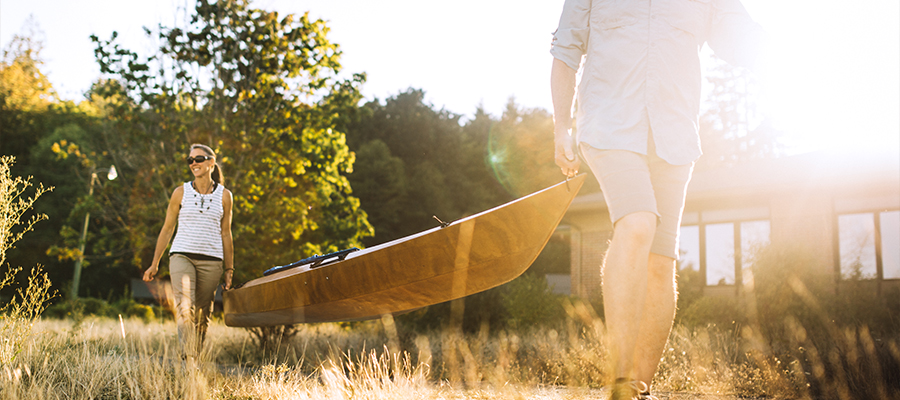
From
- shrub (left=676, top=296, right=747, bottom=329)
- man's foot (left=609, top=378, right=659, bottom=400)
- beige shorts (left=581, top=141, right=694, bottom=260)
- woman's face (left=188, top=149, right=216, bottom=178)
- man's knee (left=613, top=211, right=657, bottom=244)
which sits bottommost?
shrub (left=676, top=296, right=747, bottom=329)

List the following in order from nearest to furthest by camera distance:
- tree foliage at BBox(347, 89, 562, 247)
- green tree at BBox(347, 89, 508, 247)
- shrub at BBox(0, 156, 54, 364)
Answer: shrub at BBox(0, 156, 54, 364) → green tree at BBox(347, 89, 508, 247) → tree foliage at BBox(347, 89, 562, 247)

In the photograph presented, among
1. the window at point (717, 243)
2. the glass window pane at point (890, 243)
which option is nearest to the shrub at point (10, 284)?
the window at point (717, 243)

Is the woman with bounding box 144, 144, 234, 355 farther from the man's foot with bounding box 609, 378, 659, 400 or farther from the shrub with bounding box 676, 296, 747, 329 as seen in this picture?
the shrub with bounding box 676, 296, 747, 329

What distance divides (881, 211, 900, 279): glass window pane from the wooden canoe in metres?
12.3

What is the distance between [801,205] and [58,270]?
1337 inches

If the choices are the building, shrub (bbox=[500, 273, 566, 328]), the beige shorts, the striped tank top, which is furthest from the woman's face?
the building

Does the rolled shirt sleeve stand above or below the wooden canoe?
above

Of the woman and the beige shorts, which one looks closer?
the beige shorts

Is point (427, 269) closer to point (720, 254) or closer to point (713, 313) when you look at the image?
point (713, 313)

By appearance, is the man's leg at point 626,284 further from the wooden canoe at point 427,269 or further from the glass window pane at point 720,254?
the glass window pane at point 720,254

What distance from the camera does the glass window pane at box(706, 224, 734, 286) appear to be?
14.4m

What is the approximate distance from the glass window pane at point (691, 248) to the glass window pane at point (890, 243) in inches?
152

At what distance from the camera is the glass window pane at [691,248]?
1503 centimetres

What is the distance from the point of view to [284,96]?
10.3 meters
